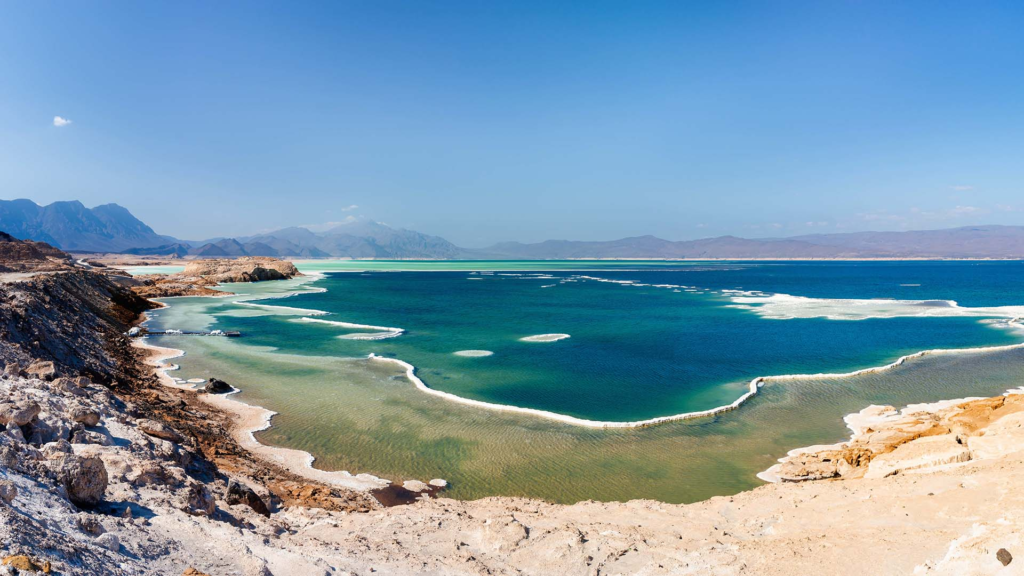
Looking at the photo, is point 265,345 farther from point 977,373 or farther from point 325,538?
point 977,373

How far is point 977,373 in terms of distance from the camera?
21641mm

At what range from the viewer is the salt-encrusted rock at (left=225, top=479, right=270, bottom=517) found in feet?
28.5

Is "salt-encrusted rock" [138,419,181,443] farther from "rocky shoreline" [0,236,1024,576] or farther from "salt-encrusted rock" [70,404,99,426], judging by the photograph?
"salt-encrusted rock" [70,404,99,426]

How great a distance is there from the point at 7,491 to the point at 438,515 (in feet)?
19.8

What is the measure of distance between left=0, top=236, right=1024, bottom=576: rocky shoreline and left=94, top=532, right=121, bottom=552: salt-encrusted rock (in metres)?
0.02

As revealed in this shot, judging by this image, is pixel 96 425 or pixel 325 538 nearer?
pixel 325 538

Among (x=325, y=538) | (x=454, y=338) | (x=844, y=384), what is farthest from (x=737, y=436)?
(x=454, y=338)

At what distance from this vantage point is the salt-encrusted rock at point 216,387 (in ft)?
61.2

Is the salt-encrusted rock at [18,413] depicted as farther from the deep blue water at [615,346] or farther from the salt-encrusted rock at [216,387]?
the deep blue water at [615,346]

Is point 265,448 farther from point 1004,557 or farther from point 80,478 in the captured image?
point 1004,557

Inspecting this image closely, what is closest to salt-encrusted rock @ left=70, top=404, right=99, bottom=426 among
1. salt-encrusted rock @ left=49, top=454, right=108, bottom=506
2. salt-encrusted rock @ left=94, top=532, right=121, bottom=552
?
salt-encrusted rock @ left=49, top=454, right=108, bottom=506

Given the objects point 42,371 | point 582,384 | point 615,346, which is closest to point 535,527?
point 42,371

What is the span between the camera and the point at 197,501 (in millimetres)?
7637

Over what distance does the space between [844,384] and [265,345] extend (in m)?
29.7
